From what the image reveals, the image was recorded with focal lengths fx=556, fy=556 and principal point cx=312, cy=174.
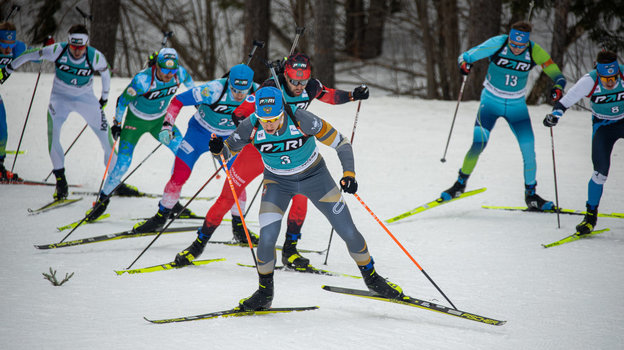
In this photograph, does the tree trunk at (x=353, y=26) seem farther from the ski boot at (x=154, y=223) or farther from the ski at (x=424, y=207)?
the ski boot at (x=154, y=223)

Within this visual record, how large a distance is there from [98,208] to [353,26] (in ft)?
51.2

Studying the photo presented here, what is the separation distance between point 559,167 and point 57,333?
7402 millimetres

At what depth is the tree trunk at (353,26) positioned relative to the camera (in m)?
19.6

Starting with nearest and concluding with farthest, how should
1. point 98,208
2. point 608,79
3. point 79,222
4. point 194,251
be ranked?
point 194,251, point 608,79, point 79,222, point 98,208

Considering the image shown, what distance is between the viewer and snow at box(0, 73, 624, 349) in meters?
3.57

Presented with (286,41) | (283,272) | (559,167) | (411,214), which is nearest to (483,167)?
(559,167)

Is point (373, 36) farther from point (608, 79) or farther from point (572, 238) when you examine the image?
point (572, 238)

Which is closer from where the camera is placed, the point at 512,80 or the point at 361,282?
the point at 361,282

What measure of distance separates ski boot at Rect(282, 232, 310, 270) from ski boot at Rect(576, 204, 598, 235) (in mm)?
2772

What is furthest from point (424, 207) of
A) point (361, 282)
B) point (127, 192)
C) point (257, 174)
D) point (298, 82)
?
point (127, 192)

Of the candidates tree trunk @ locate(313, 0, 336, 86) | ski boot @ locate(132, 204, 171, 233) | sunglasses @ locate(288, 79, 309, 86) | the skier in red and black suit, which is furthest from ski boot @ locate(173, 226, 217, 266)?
tree trunk @ locate(313, 0, 336, 86)

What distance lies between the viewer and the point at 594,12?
12.4 metres

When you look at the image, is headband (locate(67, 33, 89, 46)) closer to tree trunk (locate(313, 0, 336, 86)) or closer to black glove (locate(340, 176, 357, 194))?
black glove (locate(340, 176, 357, 194))

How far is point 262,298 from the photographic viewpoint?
154 inches
